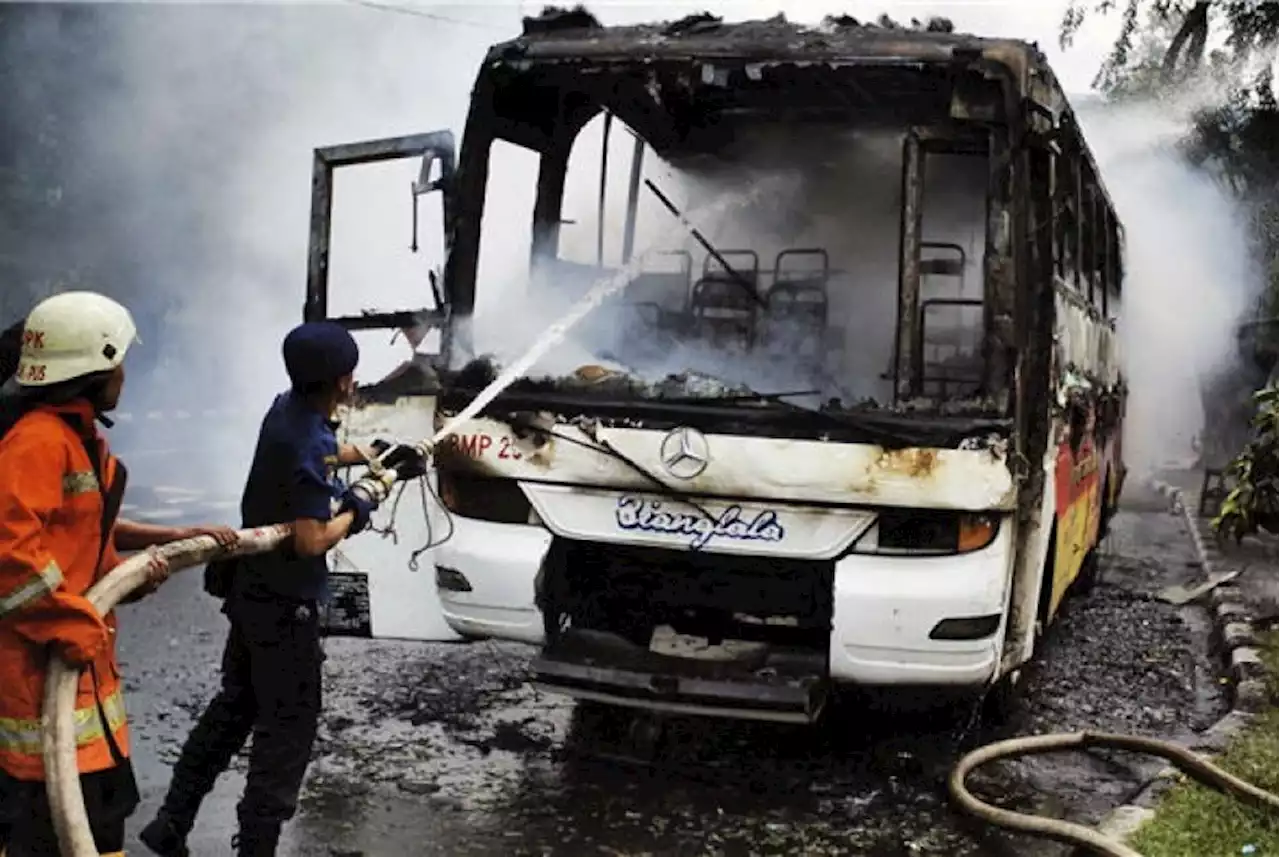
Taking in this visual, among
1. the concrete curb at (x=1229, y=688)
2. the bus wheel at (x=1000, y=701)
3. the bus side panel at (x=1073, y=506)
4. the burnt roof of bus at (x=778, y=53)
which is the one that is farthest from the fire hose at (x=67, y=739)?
the bus side panel at (x=1073, y=506)

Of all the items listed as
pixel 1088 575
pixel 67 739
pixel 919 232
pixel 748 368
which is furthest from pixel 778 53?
pixel 1088 575

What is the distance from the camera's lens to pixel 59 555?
3238 millimetres

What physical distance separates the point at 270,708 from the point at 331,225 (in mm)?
2322

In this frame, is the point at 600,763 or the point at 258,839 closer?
the point at 258,839

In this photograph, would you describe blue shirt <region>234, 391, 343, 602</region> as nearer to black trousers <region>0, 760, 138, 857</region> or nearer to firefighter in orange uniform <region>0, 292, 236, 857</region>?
firefighter in orange uniform <region>0, 292, 236, 857</region>

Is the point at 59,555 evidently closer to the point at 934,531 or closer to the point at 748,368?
the point at 934,531

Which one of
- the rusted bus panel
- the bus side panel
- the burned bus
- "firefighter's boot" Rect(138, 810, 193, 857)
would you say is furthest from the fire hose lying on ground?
the bus side panel

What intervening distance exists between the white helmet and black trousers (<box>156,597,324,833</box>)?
3.45 ft

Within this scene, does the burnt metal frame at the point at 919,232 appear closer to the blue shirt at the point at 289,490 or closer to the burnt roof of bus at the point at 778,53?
the burnt roof of bus at the point at 778,53

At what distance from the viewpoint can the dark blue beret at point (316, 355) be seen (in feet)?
13.2

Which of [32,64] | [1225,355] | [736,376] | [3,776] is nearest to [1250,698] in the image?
[736,376]

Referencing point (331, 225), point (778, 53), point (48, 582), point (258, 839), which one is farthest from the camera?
point (331, 225)

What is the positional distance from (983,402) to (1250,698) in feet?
8.64

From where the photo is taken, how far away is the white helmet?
10.6ft
